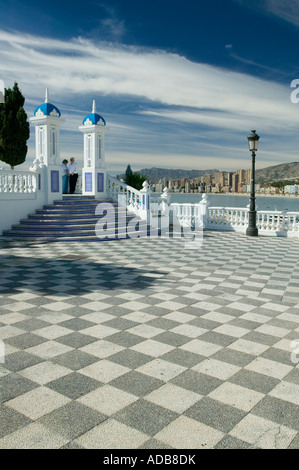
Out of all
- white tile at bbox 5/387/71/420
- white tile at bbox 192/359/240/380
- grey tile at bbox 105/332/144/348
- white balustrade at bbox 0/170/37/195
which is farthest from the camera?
white balustrade at bbox 0/170/37/195

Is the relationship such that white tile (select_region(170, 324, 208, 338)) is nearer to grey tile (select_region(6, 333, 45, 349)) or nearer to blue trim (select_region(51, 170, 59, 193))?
grey tile (select_region(6, 333, 45, 349))

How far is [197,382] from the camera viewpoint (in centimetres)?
374

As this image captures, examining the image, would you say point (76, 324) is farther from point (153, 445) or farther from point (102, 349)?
point (153, 445)

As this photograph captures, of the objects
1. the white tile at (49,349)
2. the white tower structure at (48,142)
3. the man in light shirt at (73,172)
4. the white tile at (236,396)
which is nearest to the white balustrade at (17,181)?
the white tower structure at (48,142)

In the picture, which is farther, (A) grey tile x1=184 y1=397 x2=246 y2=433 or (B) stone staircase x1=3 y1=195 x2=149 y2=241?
(B) stone staircase x1=3 y1=195 x2=149 y2=241

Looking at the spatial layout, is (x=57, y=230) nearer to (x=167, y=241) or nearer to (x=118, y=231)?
(x=118, y=231)

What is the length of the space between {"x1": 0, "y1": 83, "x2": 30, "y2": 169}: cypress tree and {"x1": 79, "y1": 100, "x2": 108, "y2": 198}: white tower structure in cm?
736

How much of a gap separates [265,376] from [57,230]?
1194 cm

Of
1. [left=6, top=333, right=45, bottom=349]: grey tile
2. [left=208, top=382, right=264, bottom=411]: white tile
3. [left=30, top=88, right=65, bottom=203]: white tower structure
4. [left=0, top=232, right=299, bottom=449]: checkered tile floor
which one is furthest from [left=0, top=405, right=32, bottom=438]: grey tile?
Result: [left=30, top=88, right=65, bottom=203]: white tower structure

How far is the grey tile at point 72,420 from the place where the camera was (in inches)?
116

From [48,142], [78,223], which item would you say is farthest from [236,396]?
[48,142]

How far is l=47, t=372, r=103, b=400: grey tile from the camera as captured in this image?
11.5 ft

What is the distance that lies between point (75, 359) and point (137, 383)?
857 mm

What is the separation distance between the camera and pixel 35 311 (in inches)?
231
